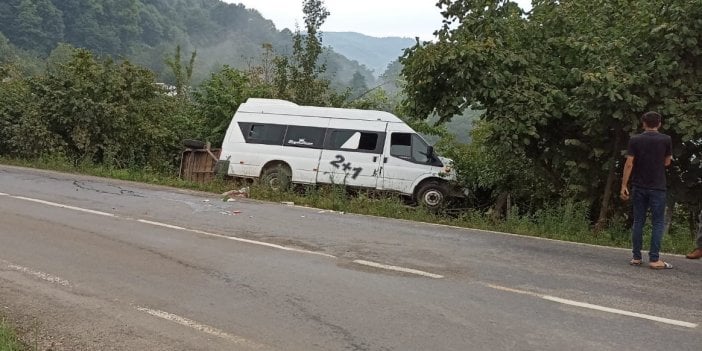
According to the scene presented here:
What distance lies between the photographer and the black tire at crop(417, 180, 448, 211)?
590 inches

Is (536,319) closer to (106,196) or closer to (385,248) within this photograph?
(385,248)

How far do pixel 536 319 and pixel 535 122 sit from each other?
6.74 meters

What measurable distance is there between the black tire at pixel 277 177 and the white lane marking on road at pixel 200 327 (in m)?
10.6

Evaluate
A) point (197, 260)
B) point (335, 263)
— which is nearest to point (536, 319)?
point (335, 263)

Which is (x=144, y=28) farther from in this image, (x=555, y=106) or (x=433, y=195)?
(x=555, y=106)

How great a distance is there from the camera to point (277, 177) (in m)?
16.2

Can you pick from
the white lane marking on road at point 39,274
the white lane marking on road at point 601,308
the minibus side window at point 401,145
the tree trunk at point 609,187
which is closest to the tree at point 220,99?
the minibus side window at point 401,145

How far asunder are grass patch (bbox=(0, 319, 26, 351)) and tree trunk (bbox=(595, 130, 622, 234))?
29.1ft

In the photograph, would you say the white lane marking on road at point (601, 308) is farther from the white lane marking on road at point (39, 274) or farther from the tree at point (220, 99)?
the tree at point (220, 99)


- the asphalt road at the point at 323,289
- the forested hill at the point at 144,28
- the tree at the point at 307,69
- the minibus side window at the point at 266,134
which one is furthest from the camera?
the forested hill at the point at 144,28

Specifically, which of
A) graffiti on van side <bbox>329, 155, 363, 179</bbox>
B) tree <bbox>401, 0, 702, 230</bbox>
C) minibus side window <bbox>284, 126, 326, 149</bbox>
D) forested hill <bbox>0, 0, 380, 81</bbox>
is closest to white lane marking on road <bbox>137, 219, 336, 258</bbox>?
tree <bbox>401, 0, 702, 230</bbox>

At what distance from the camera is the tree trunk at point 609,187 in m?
10.7

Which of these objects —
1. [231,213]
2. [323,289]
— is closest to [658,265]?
[323,289]

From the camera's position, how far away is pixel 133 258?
7.22m
